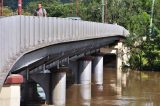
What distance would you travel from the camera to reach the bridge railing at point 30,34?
1702 cm

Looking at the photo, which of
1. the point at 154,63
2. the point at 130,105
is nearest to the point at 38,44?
the point at 130,105

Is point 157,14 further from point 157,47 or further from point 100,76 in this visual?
point 100,76

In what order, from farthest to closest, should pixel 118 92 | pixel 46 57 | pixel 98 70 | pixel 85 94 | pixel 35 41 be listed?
pixel 98 70 → pixel 118 92 → pixel 85 94 → pixel 46 57 → pixel 35 41

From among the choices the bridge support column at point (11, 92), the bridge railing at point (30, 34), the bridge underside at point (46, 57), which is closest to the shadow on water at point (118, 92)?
the bridge underside at point (46, 57)

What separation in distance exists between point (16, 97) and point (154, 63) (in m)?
50.4

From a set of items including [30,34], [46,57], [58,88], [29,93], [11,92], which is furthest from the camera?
[29,93]

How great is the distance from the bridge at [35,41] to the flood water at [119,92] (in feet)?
12.7

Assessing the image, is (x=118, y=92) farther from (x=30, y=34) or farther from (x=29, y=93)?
(x=30, y=34)

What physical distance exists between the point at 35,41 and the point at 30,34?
106 centimetres

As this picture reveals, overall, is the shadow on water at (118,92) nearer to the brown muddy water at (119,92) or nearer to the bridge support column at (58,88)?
the brown muddy water at (119,92)

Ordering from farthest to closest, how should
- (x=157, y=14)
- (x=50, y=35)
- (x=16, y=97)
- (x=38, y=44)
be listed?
(x=157, y=14) < (x=50, y=35) < (x=38, y=44) < (x=16, y=97)

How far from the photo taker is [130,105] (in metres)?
36.6

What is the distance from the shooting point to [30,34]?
21.8m

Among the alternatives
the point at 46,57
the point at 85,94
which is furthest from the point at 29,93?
the point at 46,57
